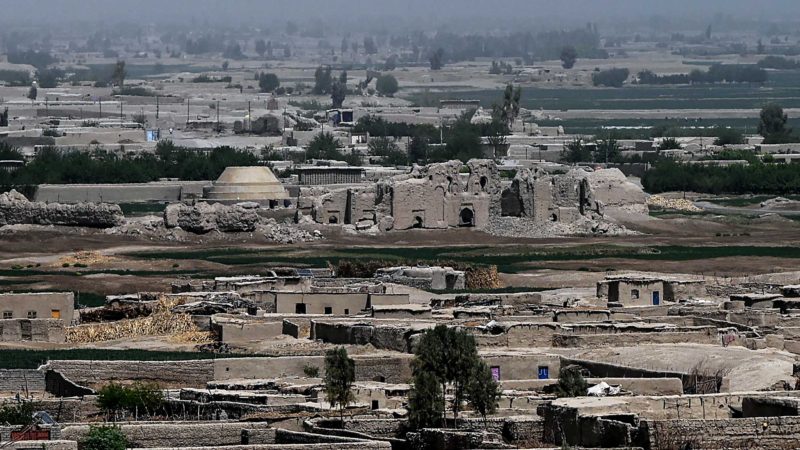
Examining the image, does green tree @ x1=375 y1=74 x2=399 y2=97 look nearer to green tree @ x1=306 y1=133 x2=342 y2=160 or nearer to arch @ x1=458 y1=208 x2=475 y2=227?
green tree @ x1=306 y1=133 x2=342 y2=160

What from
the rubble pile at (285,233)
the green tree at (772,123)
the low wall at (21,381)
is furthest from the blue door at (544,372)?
the green tree at (772,123)

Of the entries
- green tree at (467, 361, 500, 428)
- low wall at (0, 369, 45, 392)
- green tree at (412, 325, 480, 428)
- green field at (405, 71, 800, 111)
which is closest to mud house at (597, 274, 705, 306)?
low wall at (0, 369, 45, 392)

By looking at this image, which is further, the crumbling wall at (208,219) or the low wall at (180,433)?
the crumbling wall at (208,219)

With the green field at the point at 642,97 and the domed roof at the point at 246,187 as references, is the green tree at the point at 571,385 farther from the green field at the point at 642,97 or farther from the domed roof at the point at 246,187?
the green field at the point at 642,97

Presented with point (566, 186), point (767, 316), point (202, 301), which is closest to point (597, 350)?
point (767, 316)

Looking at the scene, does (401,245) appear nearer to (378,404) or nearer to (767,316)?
(767,316)
